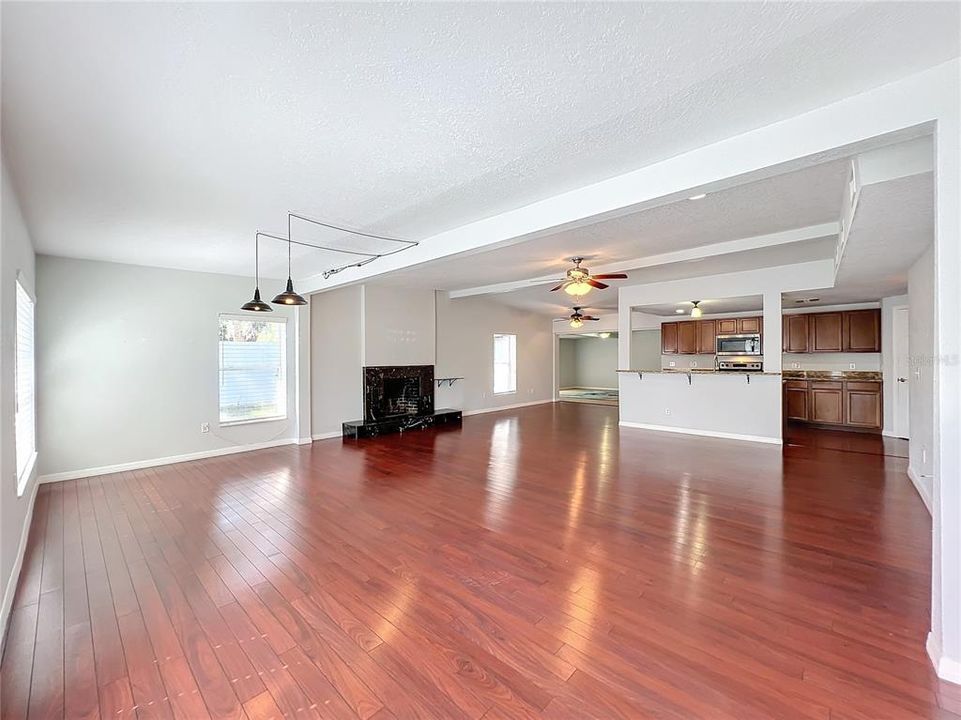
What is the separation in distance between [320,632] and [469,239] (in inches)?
125

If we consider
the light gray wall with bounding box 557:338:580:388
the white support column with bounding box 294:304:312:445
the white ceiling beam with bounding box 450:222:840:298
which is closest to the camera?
the white ceiling beam with bounding box 450:222:840:298

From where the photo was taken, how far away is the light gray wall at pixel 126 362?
4711 millimetres

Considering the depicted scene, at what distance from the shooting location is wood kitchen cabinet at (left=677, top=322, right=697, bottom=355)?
9.10 metres

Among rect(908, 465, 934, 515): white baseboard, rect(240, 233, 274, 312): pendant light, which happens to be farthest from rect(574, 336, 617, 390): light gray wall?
rect(240, 233, 274, 312): pendant light

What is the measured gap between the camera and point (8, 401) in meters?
2.51

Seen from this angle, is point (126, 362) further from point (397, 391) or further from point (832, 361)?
point (832, 361)

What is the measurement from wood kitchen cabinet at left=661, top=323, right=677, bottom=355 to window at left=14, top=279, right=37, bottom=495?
1007cm

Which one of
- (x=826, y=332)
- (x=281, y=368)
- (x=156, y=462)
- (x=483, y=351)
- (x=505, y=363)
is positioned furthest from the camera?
(x=505, y=363)

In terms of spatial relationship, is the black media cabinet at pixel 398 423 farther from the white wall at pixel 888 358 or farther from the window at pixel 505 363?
the white wall at pixel 888 358

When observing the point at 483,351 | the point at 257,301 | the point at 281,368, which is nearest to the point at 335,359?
the point at 281,368

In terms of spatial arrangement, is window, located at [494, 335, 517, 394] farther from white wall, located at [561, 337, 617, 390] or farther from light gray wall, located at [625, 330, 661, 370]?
white wall, located at [561, 337, 617, 390]

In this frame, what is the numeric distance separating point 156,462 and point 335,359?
283cm

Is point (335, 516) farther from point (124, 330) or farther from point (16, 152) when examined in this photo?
point (124, 330)

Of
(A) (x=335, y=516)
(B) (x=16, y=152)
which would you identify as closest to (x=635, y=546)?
(A) (x=335, y=516)
